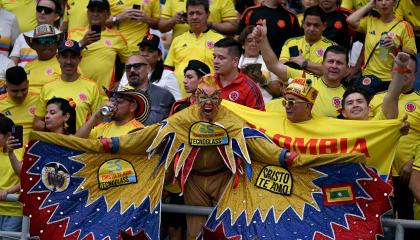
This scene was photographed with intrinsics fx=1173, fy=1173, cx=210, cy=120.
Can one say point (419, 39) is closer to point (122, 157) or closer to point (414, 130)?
point (414, 130)

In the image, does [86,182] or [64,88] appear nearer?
[86,182]

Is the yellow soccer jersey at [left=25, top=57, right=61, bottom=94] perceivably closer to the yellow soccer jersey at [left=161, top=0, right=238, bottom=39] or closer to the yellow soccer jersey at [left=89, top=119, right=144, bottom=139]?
the yellow soccer jersey at [left=161, top=0, right=238, bottom=39]

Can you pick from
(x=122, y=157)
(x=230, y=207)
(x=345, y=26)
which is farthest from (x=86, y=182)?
(x=345, y=26)

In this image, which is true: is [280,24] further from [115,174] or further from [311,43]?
[115,174]

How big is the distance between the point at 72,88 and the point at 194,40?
169cm

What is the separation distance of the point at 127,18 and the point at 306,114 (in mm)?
4293

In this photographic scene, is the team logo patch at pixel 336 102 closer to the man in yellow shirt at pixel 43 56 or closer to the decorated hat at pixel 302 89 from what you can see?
the decorated hat at pixel 302 89

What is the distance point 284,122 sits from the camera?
432 inches

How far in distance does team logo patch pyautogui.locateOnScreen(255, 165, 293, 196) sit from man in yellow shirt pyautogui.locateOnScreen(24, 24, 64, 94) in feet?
13.5

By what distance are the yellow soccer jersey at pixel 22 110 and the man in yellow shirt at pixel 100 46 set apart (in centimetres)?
108

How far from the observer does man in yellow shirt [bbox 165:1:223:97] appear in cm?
1382

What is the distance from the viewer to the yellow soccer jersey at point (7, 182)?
11.8 metres

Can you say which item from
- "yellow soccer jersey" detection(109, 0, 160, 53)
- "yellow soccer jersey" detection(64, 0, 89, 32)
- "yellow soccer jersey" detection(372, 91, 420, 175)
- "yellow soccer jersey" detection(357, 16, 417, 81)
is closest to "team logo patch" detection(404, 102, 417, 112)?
"yellow soccer jersey" detection(372, 91, 420, 175)

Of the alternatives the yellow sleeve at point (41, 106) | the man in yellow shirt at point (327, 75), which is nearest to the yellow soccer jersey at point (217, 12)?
the yellow sleeve at point (41, 106)
